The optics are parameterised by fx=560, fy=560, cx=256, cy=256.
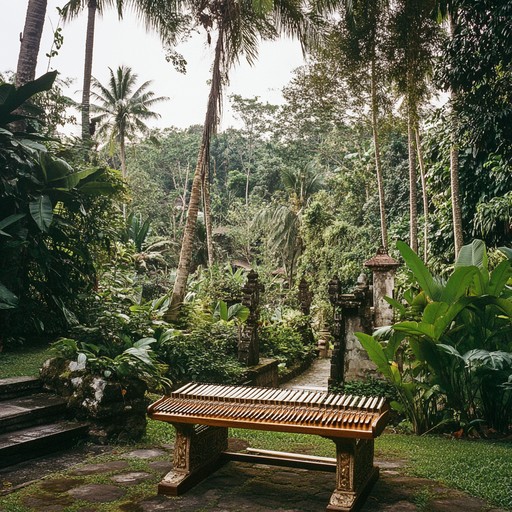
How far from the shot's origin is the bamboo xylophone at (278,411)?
3340 mm

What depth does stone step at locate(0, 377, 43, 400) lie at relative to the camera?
516 cm

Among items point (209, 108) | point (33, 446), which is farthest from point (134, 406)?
point (209, 108)

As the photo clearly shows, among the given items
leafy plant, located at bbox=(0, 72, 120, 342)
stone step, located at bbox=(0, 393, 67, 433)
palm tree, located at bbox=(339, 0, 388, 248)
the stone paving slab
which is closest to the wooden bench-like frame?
the stone paving slab

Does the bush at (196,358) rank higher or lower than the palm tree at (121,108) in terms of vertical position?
lower

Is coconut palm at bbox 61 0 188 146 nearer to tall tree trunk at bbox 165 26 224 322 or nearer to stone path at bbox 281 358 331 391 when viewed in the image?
tall tree trunk at bbox 165 26 224 322

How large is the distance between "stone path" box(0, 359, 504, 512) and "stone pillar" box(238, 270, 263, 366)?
488 cm

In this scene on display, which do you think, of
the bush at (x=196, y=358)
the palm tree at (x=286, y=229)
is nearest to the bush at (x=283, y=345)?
the bush at (x=196, y=358)

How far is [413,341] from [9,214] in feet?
17.8

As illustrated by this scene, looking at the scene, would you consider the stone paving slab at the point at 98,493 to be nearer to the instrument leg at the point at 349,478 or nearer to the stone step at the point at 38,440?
the stone step at the point at 38,440

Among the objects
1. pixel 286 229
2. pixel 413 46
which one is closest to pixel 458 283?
pixel 413 46

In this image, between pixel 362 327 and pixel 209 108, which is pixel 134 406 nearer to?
Result: pixel 362 327

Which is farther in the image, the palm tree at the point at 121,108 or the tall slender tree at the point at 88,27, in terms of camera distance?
the palm tree at the point at 121,108

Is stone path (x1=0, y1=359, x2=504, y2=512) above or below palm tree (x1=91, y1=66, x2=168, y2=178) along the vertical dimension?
below

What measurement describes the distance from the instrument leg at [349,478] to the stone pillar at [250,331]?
572cm
